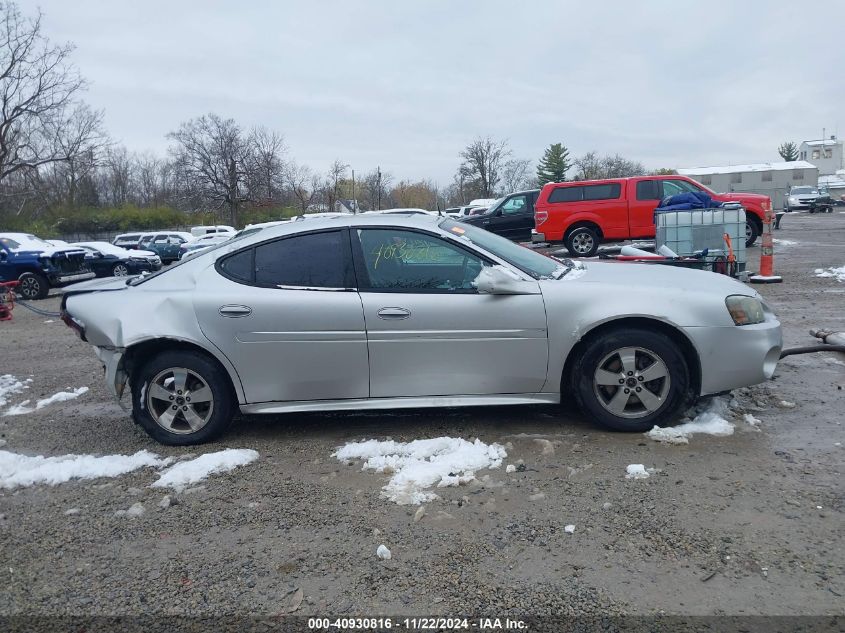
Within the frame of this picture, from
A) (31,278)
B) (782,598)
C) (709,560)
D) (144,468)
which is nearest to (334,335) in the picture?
(144,468)

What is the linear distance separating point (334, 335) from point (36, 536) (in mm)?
1963

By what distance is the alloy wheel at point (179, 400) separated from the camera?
14.6 ft

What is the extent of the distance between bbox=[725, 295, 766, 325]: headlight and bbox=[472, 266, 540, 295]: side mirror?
1.26 meters

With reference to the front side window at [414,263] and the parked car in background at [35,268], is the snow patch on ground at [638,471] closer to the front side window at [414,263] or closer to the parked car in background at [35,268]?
the front side window at [414,263]

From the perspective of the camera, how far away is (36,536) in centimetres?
345

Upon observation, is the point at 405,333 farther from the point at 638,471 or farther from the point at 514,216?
the point at 514,216

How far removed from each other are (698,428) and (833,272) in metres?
9.24

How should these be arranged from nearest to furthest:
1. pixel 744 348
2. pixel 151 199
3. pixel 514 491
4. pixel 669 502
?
1. pixel 669 502
2. pixel 514 491
3. pixel 744 348
4. pixel 151 199

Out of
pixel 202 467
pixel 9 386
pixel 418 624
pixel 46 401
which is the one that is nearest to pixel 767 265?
pixel 202 467

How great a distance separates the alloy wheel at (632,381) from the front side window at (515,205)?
1555cm

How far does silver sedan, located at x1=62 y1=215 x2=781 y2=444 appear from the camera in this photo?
4223mm

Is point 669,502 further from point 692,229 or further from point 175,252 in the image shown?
point 175,252

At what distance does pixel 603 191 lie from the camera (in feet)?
51.9

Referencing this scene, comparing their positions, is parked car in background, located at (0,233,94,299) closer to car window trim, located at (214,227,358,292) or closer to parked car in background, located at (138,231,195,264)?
parked car in background, located at (138,231,195,264)
